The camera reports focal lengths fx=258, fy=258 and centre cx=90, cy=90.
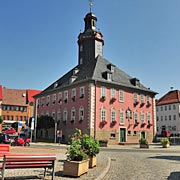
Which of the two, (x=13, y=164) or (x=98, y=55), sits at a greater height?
(x=98, y=55)

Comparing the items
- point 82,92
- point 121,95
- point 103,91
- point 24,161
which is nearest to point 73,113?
point 82,92

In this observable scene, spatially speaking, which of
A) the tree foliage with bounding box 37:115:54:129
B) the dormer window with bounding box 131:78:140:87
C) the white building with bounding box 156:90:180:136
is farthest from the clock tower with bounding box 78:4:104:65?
the white building with bounding box 156:90:180:136

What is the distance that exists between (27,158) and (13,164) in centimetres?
46

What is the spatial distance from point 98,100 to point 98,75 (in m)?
4.06

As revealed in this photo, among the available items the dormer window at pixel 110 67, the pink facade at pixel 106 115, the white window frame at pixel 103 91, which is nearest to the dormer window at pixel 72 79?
the pink facade at pixel 106 115

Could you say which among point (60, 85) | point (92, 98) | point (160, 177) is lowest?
point (160, 177)

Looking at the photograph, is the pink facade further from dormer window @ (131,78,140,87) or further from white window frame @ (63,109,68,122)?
dormer window @ (131,78,140,87)

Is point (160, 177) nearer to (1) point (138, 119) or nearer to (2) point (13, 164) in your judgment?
(2) point (13, 164)

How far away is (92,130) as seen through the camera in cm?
3638

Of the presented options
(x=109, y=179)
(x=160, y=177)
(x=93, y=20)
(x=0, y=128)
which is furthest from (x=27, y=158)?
(x=0, y=128)

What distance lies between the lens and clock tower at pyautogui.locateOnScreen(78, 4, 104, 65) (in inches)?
1804

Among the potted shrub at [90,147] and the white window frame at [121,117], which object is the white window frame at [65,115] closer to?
the white window frame at [121,117]

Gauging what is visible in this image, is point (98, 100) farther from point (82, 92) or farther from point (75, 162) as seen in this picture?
point (75, 162)

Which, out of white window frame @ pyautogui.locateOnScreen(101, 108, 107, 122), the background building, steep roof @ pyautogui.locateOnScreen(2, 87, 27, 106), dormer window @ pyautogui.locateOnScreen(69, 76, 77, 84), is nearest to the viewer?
white window frame @ pyautogui.locateOnScreen(101, 108, 107, 122)
